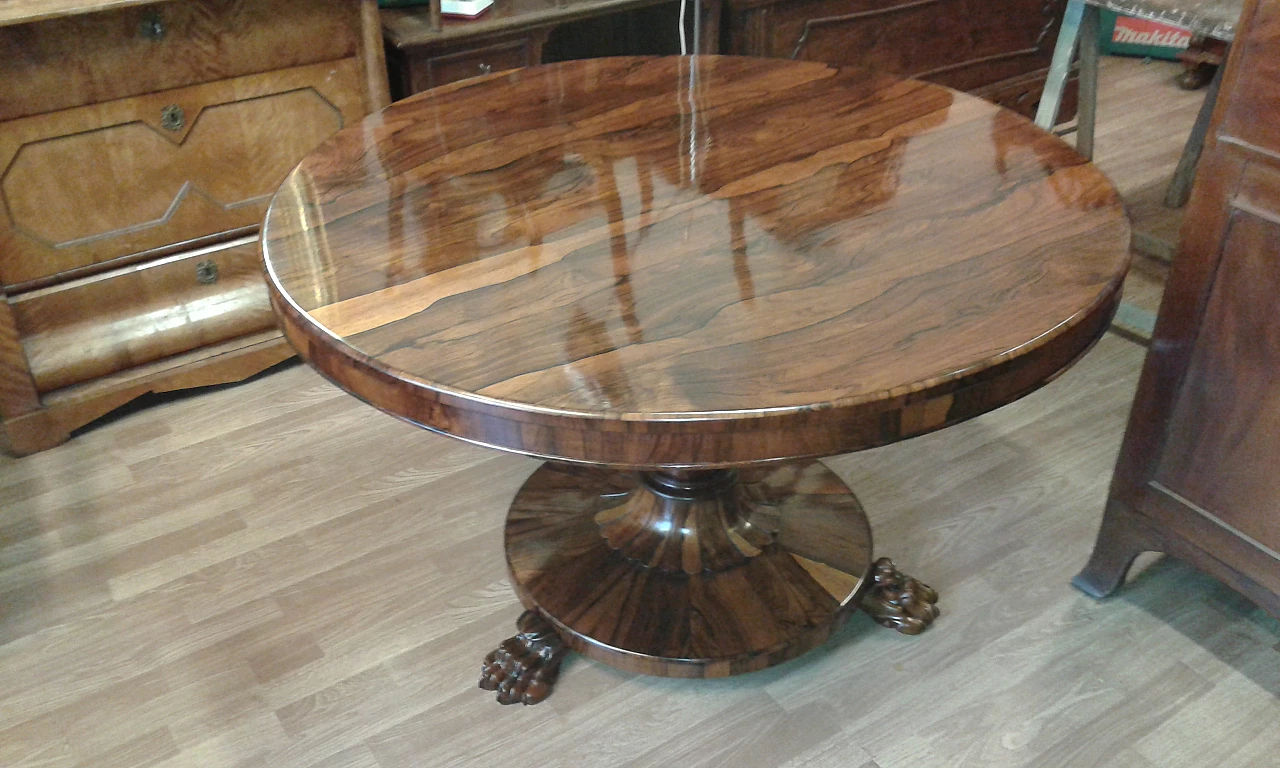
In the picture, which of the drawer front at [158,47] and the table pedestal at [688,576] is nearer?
the table pedestal at [688,576]

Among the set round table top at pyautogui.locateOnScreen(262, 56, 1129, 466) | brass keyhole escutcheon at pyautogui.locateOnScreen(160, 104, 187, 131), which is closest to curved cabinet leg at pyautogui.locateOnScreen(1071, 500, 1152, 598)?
round table top at pyautogui.locateOnScreen(262, 56, 1129, 466)

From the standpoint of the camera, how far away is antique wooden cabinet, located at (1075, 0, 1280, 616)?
4.14 feet

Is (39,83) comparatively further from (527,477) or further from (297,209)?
(527,477)

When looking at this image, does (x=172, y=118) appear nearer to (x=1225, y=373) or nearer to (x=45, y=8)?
(x=45, y=8)

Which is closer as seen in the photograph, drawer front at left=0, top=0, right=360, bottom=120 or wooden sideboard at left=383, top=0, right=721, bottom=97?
drawer front at left=0, top=0, right=360, bottom=120

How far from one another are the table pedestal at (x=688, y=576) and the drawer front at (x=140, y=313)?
2.69ft

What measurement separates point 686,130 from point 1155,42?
293 cm

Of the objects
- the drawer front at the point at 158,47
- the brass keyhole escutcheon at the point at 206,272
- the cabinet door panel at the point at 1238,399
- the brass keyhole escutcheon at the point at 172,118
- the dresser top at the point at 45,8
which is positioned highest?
the dresser top at the point at 45,8

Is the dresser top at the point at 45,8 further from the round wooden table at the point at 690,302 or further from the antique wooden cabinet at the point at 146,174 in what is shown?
the round wooden table at the point at 690,302

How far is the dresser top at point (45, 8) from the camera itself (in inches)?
65.4

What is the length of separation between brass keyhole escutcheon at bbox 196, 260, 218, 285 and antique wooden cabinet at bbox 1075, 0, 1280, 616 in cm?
169

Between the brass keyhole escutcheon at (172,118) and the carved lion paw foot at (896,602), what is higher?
the brass keyhole escutcheon at (172,118)

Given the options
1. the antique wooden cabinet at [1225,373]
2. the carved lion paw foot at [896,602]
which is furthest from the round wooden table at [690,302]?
the antique wooden cabinet at [1225,373]

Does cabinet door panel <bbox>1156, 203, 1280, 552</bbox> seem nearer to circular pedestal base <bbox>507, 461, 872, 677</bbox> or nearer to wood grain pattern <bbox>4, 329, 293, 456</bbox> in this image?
circular pedestal base <bbox>507, 461, 872, 677</bbox>
